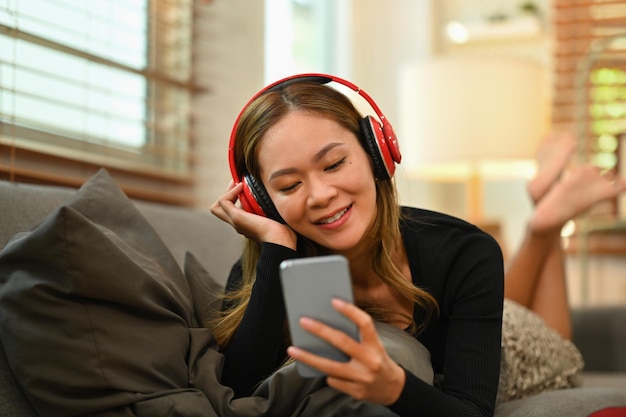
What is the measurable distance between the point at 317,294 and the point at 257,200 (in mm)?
442

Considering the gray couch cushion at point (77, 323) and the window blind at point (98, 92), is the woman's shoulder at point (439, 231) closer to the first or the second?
the gray couch cushion at point (77, 323)

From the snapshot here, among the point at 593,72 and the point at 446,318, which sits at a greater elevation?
the point at 593,72

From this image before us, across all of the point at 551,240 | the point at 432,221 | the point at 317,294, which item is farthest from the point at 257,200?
the point at 551,240

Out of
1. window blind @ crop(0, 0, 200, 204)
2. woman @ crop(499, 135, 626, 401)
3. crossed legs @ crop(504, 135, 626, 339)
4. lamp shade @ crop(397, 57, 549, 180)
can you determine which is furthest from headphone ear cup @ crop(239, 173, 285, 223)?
lamp shade @ crop(397, 57, 549, 180)

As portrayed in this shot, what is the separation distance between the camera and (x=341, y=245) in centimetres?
112

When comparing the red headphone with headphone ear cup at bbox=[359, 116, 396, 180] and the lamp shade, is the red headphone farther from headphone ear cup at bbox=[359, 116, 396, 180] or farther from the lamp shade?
the lamp shade

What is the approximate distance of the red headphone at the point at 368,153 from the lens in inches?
45.4

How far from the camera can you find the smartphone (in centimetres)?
73

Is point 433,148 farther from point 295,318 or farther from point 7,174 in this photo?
point 295,318

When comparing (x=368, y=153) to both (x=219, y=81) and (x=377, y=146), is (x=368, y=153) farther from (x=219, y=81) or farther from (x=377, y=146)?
(x=219, y=81)

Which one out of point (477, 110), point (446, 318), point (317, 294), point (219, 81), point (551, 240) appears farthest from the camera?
point (477, 110)

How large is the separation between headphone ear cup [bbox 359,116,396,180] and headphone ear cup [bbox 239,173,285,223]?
16 centimetres

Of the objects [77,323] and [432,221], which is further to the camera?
[432,221]

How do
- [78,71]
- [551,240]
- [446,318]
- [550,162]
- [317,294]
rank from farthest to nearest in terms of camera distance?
1. [550,162]
2. [551,240]
3. [78,71]
4. [446,318]
5. [317,294]
